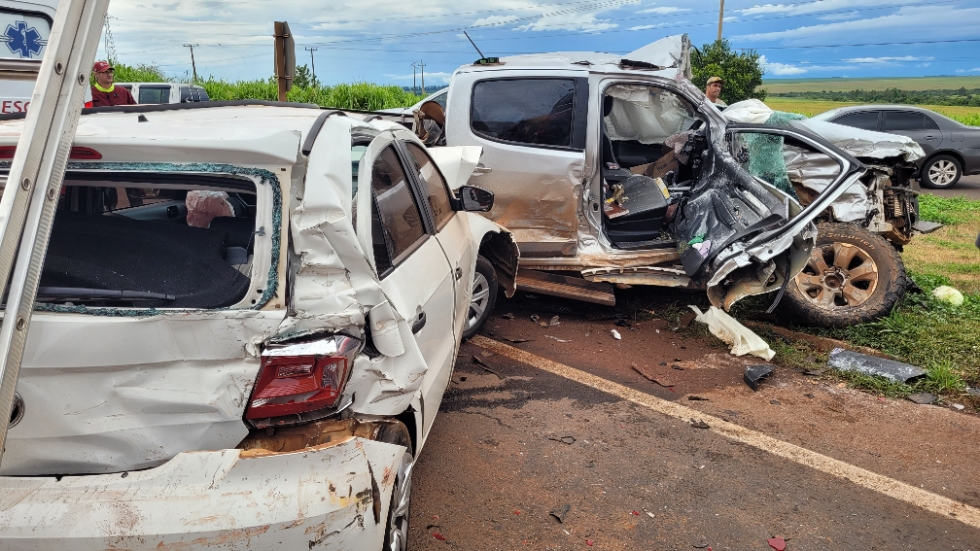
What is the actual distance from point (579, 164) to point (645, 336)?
1426 mm

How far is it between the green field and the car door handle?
110 metres

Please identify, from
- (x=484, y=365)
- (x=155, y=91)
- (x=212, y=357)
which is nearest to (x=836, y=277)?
(x=484, y=365)

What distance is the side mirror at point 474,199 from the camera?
4340 millimetres

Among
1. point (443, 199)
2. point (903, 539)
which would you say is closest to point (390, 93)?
point (443, 199)

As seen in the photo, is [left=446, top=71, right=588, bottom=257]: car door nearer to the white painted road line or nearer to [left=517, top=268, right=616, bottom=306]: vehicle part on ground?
[left=517, top=268, right=616, bottom=306]: vehicle part on ground

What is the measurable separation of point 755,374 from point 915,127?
40.5 feet

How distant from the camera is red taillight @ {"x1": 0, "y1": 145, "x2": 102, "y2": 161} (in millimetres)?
2262

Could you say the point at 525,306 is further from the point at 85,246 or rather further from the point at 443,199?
the point at 85,246

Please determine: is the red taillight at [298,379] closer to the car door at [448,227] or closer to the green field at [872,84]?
the car door at [448,227]

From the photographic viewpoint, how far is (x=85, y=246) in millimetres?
2326

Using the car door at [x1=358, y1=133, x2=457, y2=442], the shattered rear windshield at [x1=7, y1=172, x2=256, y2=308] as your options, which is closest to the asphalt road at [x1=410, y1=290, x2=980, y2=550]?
the car door at [x1=358, y1=133, x2=457, y2=442]

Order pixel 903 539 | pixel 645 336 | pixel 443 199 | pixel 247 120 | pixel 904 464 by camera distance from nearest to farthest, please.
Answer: pixel 247 120
pixel 903 539
pixel 904 464
pixel 443 199
pixel 645 336

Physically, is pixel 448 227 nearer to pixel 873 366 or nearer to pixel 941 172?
pixel 873 366

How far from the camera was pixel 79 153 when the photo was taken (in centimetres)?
227
